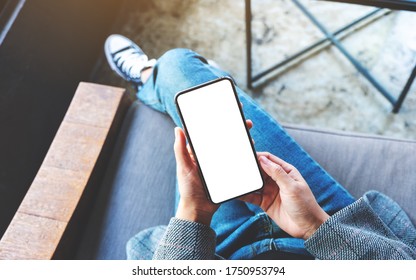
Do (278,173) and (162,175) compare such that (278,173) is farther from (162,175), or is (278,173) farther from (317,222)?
(162,175)

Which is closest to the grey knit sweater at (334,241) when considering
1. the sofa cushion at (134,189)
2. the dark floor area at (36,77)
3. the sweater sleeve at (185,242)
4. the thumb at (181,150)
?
the sweater sleeve at (185,242)

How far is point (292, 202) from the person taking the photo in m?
0.69

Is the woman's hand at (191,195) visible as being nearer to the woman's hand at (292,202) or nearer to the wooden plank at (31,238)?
the woman's hand at (292,202)

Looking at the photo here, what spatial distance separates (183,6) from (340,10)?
23.4 inches

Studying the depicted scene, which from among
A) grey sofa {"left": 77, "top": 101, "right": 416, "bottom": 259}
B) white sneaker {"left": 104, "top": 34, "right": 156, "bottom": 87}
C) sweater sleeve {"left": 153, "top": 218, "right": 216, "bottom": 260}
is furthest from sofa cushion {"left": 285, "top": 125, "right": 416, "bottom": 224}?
white sneaker {"left": 104, "top": 34, "right": 156, "bottom": 87}

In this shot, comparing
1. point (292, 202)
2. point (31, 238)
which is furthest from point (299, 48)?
point (31, 238)

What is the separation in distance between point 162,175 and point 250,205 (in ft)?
0.73

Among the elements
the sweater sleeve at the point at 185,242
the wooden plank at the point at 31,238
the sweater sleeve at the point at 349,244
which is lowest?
the wooden plank at the point at 31,238

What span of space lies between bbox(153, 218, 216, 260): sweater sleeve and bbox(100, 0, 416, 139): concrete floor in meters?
0.76

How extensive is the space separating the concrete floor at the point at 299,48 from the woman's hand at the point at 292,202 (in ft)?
2.19

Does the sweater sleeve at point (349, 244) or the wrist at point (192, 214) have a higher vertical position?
the sweater sleeve at point (349, 244)

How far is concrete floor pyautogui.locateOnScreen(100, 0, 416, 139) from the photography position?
136cm

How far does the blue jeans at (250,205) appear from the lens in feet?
2.58

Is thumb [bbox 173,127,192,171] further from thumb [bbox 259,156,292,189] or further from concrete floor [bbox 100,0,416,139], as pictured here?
concrete floor [bbox 100,0,416,139]
